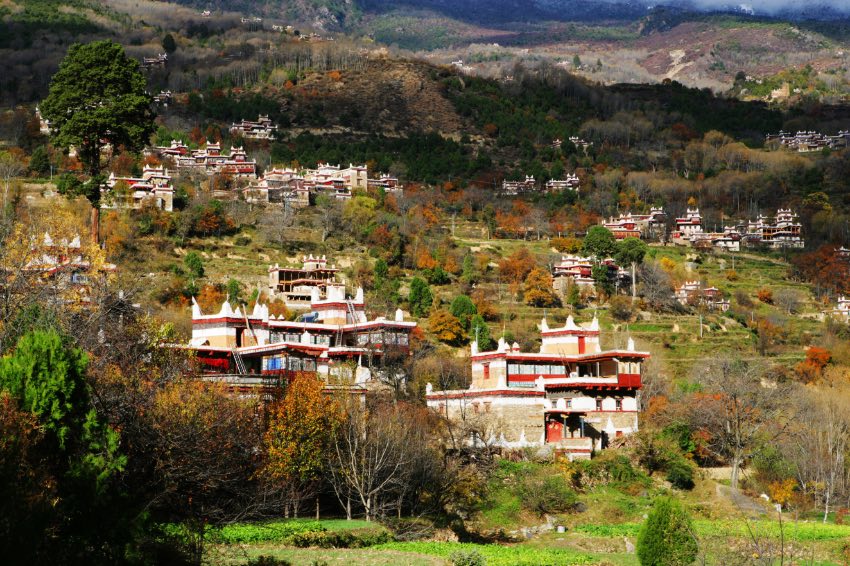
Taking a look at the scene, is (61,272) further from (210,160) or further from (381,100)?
(381,100)

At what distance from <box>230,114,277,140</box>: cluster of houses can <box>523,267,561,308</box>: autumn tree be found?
57148 mm

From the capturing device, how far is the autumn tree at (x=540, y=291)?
8838 cm

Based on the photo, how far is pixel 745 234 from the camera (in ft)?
397

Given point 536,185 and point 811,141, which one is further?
point 811,141

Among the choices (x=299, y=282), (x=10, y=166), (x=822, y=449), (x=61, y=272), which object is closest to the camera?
(x=61, y=272)

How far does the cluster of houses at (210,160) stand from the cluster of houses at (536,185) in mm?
31119

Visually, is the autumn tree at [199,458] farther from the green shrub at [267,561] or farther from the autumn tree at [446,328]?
the autumn tree at [446,328]

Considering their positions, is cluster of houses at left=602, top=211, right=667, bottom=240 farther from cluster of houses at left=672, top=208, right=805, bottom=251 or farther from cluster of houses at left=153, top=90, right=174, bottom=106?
cluster of houses at left=153, top=90, right=174, bottom=106

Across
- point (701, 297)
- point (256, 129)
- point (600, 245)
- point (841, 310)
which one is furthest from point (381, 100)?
point (841, 310)

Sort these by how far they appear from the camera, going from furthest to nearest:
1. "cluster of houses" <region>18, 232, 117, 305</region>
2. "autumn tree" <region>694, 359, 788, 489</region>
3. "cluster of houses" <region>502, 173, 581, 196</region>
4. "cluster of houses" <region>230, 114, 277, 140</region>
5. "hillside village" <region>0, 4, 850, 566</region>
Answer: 1. "cluster of houses" <region>230, 114, 277, 140</region>
2. "cluster of houses" <region>502, 173, 581, 196</region>
3. "autumn tree" <region>694, 359, 788, 489</region>
4. "cluster of houses" <region>18, 232, 117, 305</region>
5. "hillside village" <region>0, 4, 850, 566</region>

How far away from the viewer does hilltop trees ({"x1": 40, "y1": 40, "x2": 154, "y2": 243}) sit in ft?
145

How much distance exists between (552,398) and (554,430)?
4.79 ft

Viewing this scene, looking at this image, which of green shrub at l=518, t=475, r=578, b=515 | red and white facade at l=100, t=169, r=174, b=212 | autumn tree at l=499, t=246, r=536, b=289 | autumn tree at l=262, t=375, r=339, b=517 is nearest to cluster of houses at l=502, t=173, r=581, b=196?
autumn tree at l=499, t=246, r=536, b=289

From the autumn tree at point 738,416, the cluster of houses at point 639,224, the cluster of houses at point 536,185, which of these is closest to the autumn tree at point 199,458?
the autumn tree at point 738,416
